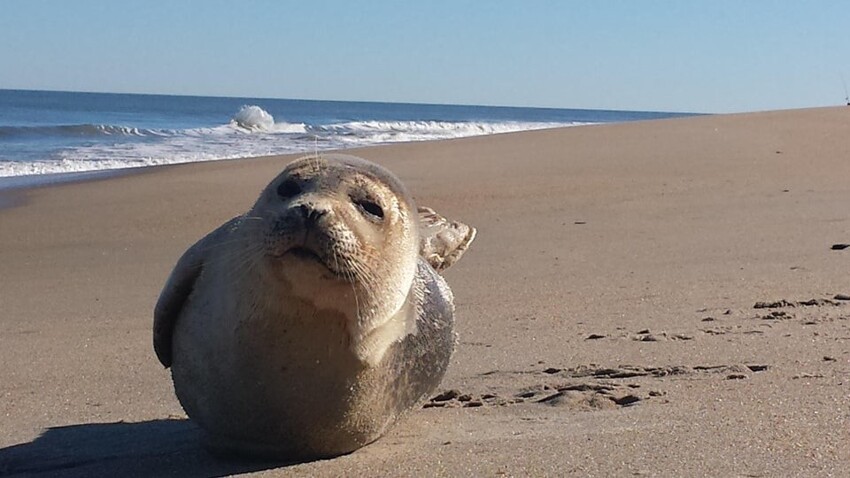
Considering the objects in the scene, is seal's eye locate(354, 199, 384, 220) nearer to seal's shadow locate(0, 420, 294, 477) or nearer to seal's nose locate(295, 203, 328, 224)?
seal's nose locate(295, 203, 328, 224)

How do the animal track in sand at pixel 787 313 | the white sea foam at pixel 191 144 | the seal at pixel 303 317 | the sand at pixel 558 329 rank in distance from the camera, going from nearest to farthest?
1. the seal at pixel 303 317
2. the sand at pixel 558 329
3. the animal track in sand at pixel 787 313
4. the white sea foam at pixel 191 144

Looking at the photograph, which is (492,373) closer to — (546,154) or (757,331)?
(757,331)

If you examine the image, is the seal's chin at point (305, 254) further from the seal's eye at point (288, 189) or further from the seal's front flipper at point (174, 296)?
the seal's front flipper at point (174, 296)

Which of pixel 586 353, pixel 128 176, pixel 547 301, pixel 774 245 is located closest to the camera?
pixel 586 353

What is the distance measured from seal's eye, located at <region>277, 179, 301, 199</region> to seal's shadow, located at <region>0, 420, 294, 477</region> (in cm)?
80

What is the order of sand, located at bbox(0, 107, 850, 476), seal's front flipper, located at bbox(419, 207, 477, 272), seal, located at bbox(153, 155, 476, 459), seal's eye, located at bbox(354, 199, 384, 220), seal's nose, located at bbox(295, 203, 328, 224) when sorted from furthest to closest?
seal's front flipper, located at bbox(419, 207, 477, 272), sand, located at bbox(0, 107, 850, 476), seal's eye, located at bbox(354, 199, 384, 220), seal, located at bbox(153, 155, 476, 459), seal's nose, located at bbox(295, 203, 328, 224)

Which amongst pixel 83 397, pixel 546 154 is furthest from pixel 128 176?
pixel 83 397

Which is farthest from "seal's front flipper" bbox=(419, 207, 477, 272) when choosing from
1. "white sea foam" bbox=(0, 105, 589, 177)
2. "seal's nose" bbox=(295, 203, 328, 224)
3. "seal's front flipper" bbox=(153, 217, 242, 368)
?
"white sea foam" bbox=(0, 105, 589, 177)

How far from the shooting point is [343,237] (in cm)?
302

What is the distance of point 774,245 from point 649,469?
16.3ft

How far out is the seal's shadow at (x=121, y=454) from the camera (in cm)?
353

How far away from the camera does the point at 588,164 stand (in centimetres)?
1386

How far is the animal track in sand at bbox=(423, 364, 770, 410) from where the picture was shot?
13.6 ft

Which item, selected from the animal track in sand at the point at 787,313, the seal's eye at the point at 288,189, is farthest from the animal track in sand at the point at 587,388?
the seal's eye at the point at 288,189
